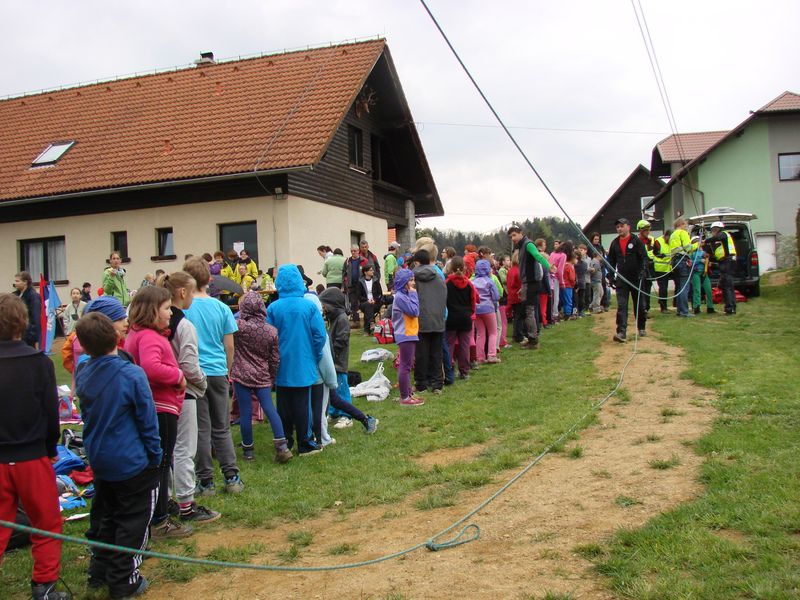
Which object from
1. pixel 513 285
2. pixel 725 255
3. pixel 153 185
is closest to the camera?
pixel 513 285

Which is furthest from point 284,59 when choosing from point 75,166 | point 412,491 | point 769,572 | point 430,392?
point 769,572

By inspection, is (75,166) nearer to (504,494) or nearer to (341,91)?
(341,91)

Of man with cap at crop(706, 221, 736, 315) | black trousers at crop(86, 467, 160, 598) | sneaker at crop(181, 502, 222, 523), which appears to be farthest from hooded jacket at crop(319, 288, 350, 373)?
man with cap at crop(706, 221, 736, 315)

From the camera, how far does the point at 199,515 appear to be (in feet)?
17.9

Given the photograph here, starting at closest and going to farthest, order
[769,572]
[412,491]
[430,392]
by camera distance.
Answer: [769,572] → [412,491] → [430,392]

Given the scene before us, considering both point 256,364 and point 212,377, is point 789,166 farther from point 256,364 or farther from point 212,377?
point 212,377

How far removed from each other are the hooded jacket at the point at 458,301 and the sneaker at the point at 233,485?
476 cm

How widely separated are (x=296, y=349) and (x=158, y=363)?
250cm

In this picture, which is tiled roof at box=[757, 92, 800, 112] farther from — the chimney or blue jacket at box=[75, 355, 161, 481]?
blue jacket at box=[75, 355, 161, 481]

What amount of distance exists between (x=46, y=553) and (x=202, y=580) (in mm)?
908

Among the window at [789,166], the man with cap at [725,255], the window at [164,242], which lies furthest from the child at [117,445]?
the window at [789,166]

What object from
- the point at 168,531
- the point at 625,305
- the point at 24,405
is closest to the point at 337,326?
the point at 168,531

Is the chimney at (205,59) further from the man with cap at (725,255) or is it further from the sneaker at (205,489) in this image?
the sneaker at (205,489)

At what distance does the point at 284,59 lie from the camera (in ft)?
75.9
